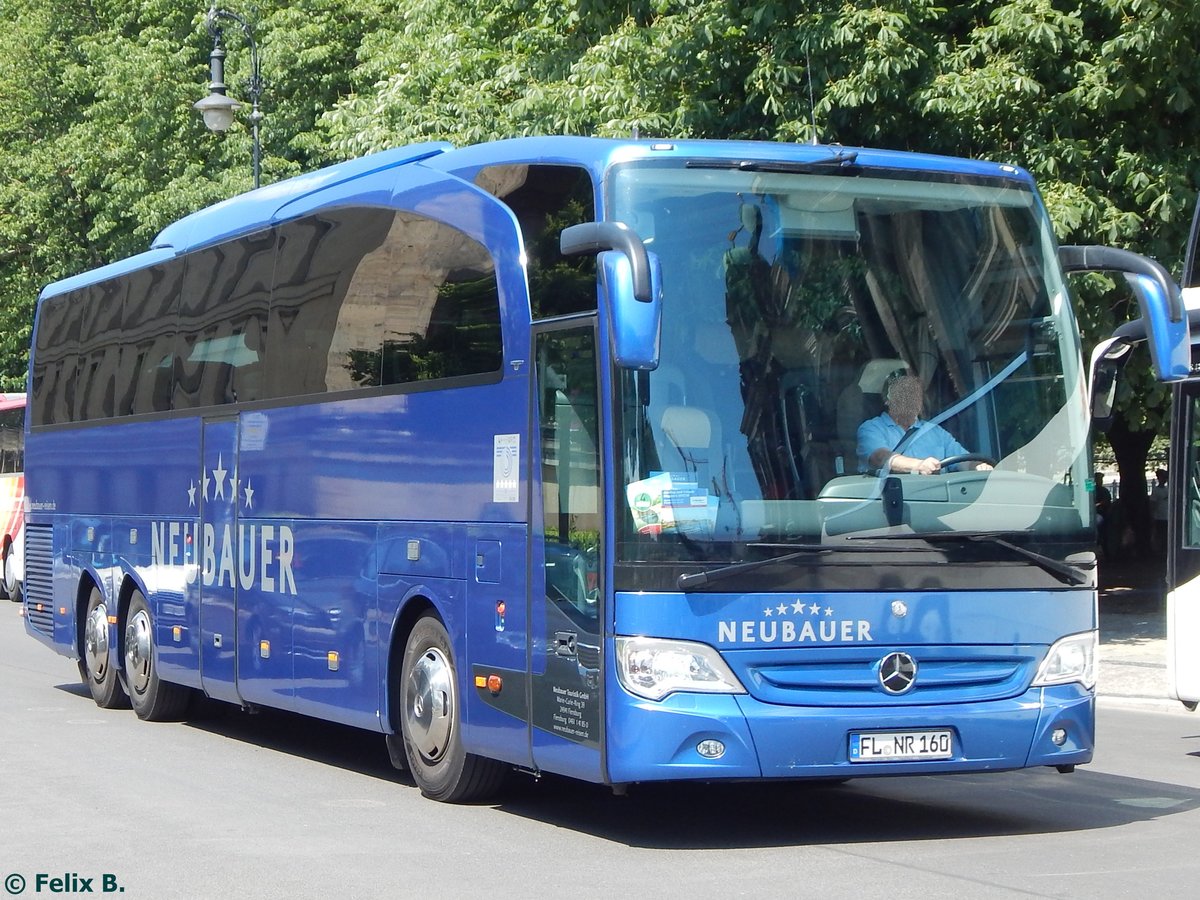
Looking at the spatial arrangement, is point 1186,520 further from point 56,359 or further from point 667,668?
point 56,359

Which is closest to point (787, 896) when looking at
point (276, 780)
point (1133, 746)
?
point (276, 780)

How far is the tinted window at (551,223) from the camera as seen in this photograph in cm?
842

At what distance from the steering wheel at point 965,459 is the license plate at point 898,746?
121 cm

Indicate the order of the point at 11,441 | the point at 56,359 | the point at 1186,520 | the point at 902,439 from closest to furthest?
the point at 902,439
the point at 1186,520
the point at 56,359
the point at 11,441

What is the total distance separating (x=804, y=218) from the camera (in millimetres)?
8508

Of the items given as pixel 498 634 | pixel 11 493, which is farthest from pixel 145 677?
pixel 11 493

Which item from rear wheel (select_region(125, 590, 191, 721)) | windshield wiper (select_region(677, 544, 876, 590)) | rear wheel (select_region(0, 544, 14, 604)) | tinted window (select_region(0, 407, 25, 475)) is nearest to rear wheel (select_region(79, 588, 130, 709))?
rear wheel (select_region(125, 590, 191, 721))

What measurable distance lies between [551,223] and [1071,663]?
323cm

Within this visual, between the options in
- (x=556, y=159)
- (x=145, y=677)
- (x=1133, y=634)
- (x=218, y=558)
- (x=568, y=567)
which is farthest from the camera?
(x=1133, y=634)

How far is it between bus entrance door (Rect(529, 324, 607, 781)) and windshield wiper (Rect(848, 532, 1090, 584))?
4.11 feet

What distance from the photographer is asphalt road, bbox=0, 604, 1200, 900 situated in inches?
295

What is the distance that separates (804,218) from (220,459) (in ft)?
19.1

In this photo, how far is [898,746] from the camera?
27.0 ft

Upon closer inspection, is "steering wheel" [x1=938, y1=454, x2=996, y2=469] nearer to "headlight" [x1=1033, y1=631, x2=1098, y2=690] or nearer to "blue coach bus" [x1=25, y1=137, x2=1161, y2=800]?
"blue coach bus" [x1=25, y1=137, x2=1161, y2=800]
